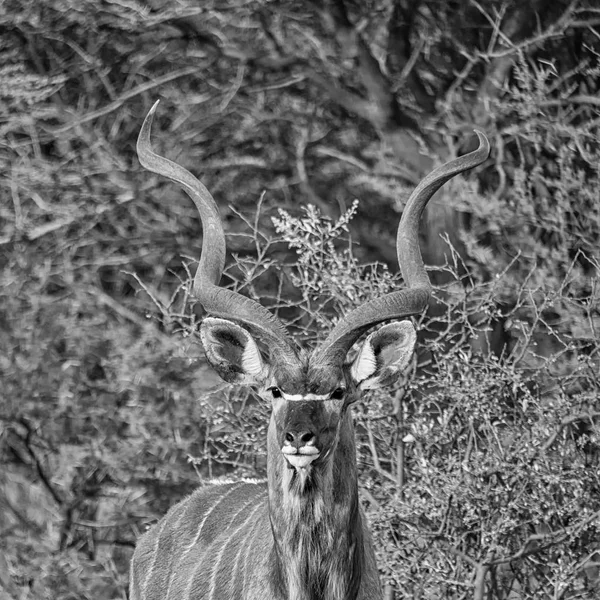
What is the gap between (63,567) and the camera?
30.2ft

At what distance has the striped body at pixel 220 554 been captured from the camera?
4773 mm

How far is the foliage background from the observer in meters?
8.45

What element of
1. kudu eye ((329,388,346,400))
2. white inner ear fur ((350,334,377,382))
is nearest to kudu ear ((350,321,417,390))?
white inner ear fur ((350,334,377,382))

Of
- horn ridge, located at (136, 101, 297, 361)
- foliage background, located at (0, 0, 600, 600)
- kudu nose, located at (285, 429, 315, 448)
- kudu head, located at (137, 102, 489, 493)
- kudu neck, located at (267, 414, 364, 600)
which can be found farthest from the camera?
foliage background, located at (0, 0, 600, 600)

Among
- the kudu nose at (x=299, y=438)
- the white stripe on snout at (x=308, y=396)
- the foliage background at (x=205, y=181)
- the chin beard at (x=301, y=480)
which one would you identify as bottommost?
the foliage background at (x=205, y=181)

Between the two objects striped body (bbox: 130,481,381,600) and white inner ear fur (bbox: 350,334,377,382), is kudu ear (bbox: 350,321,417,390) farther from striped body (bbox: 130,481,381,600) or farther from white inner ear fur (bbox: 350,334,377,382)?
striped body (bbox: 130,481,381,600)

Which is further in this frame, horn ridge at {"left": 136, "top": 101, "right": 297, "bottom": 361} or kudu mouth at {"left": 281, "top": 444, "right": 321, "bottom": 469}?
horn ridge at {"left": 136, "top": 101, "right": 297, "bottom": 361}

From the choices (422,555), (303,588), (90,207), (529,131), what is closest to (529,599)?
(422,555)

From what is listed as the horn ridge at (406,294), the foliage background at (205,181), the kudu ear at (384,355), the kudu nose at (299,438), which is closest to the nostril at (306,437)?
the kudu nose at (299,438)

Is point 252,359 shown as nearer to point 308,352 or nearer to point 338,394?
point 308,352

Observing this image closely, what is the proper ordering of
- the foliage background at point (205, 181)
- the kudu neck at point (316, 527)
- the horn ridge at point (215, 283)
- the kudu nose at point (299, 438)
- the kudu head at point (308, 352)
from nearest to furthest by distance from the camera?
1. the kudu nose at point (299, 438)
2. the kudu head at point (308, 352)
3. the kudu neck at point (316, 527)
4. the horn ridge at point (215, 283)
5. the foliage background at point (205, 181)

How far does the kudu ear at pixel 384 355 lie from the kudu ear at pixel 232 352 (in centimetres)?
31

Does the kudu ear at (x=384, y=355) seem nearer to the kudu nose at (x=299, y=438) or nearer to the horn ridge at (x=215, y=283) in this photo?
the horn ridge at (x=215, y=283)

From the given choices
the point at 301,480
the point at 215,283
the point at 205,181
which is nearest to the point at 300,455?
the point at 301,480
